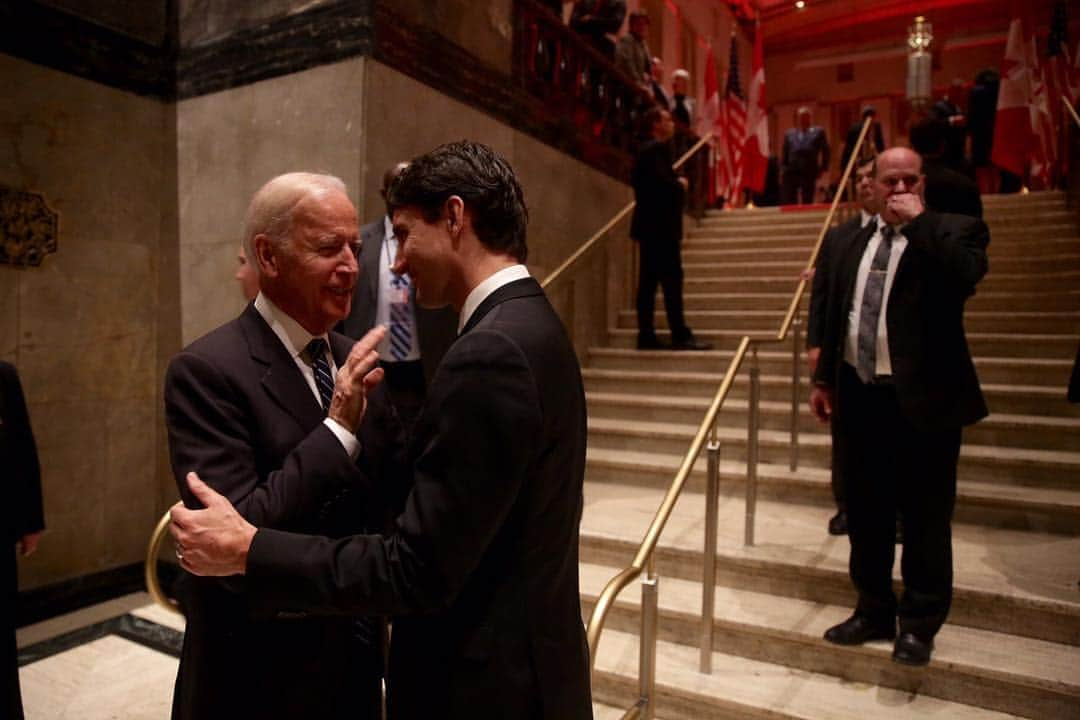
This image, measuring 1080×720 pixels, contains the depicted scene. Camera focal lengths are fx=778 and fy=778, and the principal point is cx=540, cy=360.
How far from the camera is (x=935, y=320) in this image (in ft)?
9.02

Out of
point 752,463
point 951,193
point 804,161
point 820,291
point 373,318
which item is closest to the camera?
point 373,318

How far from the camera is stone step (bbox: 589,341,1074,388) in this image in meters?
4.82

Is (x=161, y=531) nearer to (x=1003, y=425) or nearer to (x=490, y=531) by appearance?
(x=490, y=531)

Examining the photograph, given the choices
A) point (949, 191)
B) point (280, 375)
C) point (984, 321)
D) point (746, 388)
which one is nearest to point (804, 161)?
point (984, 321)

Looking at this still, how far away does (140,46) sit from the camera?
14.6ft

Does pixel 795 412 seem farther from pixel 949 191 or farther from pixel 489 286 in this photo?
pixel 489 286

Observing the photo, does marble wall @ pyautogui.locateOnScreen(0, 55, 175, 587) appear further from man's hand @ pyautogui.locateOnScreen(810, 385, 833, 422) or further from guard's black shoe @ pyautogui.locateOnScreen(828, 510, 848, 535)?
guard's black shoe @ pyautogui.locateOnScreen(828, 510, 848, 535)

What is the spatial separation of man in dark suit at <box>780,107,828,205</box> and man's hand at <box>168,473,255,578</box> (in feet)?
36.1

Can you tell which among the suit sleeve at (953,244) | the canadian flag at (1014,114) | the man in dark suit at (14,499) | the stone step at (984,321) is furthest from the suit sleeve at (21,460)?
the canadian flag at (1014,114)

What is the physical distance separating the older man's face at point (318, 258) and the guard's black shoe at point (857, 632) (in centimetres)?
241

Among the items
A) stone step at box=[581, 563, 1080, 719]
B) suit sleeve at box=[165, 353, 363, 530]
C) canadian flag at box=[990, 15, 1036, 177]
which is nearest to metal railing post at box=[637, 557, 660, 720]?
stone step at box=[581, 563, 1080, 719]

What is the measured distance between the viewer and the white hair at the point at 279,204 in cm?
135

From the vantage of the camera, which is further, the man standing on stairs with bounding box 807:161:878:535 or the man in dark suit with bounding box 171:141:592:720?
the man standing on stairs with bounding box 807:161:878:535

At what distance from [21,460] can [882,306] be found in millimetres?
3186
